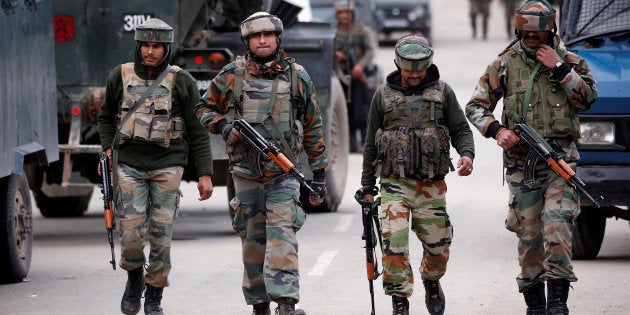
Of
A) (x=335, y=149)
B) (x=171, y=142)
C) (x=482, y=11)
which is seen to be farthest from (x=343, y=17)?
(x=482, y=11)

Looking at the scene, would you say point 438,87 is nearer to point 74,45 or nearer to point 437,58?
point 74,45

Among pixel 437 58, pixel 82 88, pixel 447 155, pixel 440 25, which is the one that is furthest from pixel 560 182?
pixel 440 25

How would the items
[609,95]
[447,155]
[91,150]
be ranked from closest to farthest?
1. [447,155]
2. [609,95]
3. [91,150]

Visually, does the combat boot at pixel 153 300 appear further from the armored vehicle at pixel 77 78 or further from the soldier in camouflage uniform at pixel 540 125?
the soldier in camouflage uniform at pixel 540 125

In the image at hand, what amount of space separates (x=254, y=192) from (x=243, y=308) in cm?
131

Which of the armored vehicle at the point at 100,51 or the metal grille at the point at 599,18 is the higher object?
the metal grille at the point at 599,18

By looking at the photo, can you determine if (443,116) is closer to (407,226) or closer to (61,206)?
(407,226)

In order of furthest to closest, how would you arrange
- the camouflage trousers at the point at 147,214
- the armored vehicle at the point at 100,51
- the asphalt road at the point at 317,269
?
the armored vehicle at the point at 100,51
the asphalt road at the point at 317,269
the camouflage trousers at the point at 147,214

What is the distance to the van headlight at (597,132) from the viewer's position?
11.0 meters

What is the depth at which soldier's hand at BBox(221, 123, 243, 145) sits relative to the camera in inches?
339

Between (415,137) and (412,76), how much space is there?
34 cm

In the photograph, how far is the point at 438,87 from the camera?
8758 mm

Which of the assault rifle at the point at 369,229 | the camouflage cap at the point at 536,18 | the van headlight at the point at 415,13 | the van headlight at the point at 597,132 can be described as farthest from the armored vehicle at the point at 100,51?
the van headlight at the point at 415,13

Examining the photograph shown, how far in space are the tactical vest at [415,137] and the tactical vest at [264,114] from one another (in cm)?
50
